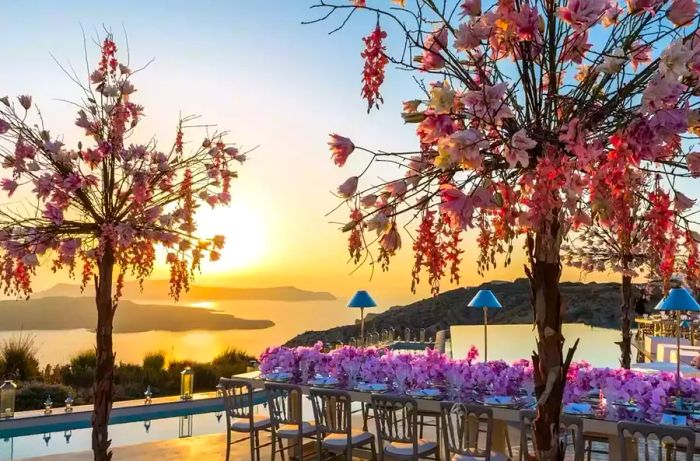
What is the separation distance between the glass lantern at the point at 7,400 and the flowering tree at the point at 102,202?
4.24 metres

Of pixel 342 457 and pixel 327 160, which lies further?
pixel 342 457

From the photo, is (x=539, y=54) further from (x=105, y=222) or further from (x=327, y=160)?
(x=105, y=222)

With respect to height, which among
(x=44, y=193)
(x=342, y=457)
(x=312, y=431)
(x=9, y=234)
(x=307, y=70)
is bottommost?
(x=342, y=457)

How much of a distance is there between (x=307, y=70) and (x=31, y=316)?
6.97 metres

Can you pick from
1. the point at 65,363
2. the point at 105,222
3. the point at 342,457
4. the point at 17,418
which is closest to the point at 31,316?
the point at 65,363

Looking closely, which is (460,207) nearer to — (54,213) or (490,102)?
(490,102)

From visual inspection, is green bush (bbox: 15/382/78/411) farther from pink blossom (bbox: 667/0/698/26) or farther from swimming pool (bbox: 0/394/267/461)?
pink blossom (bbox: 667/0/698/26)

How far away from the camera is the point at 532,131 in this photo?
2090 millimetres

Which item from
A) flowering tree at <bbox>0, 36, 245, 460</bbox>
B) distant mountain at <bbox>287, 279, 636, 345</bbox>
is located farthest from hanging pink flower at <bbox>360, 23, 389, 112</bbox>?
distant mountain at <bbox>287, 279, 636, 345</bbox>

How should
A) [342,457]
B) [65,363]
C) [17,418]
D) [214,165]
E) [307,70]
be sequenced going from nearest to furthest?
[214,165] → [342,457] → [307,70] → [17,418] → [65,363]

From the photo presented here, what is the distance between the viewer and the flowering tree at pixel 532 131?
187 centimetres

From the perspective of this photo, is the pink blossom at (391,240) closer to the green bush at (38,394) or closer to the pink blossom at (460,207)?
the pink blossom at (460,207)

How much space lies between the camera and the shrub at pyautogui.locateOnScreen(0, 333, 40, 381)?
1093cm

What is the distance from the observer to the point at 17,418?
7949mm
